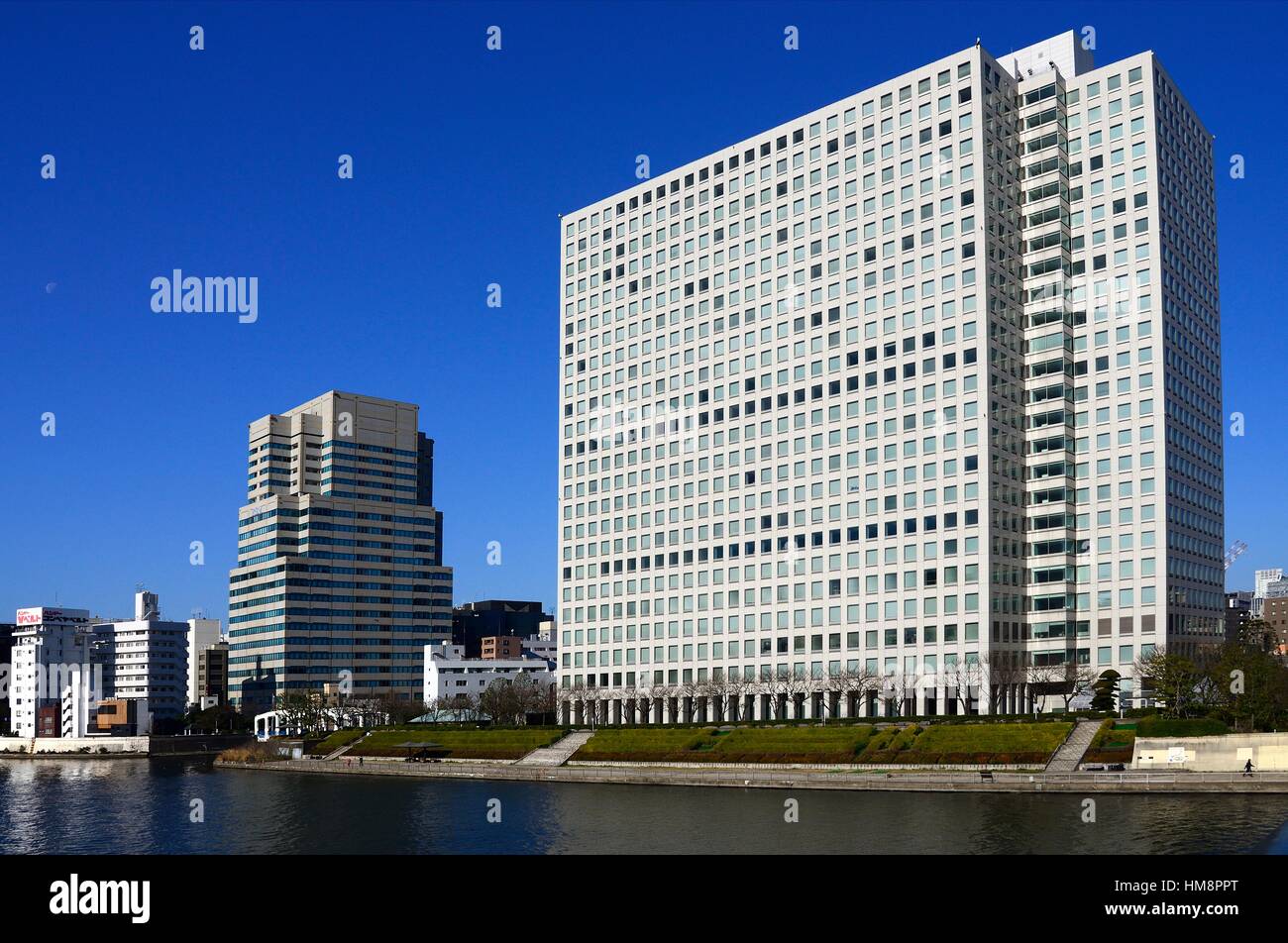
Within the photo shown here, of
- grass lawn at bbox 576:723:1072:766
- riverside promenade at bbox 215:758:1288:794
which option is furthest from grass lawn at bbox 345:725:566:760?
grass lawn at bbox 576:723:1072:766

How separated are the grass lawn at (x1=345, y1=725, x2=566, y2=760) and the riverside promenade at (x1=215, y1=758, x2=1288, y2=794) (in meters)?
4.39

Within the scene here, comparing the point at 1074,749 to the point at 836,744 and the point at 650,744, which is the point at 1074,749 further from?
the point at 650,744

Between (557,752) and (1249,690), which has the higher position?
(1249,690)

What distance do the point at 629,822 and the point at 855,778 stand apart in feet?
89.9

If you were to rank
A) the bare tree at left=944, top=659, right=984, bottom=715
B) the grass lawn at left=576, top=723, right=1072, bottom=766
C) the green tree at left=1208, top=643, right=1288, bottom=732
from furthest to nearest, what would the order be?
1. the bare tree at left=944, top=659, right=984, bottom=715
2. the grass lawn at left=576, top=723, right=1072, bottom=766
3. the green tree at left=1208, top=643, right=1288, bottom=732

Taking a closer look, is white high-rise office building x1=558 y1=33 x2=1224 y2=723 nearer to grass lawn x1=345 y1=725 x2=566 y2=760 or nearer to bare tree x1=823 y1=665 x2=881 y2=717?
bare tree x1=823 y1=665 x2=881 y2=717

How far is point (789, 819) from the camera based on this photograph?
79375 millimetres

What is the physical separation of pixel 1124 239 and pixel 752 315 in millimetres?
50830

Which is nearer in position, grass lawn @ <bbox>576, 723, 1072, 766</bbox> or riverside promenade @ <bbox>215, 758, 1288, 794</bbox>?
riverside promenade @ <bbox>215, 758, 1288, 794</bbox>

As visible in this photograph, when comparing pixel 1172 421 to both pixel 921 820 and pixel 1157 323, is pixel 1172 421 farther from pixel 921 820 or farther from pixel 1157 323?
pixel 921 820

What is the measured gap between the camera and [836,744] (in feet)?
396

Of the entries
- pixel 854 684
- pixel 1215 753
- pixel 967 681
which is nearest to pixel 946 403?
pixel 967 681

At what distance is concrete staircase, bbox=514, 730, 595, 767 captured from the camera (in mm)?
141125
